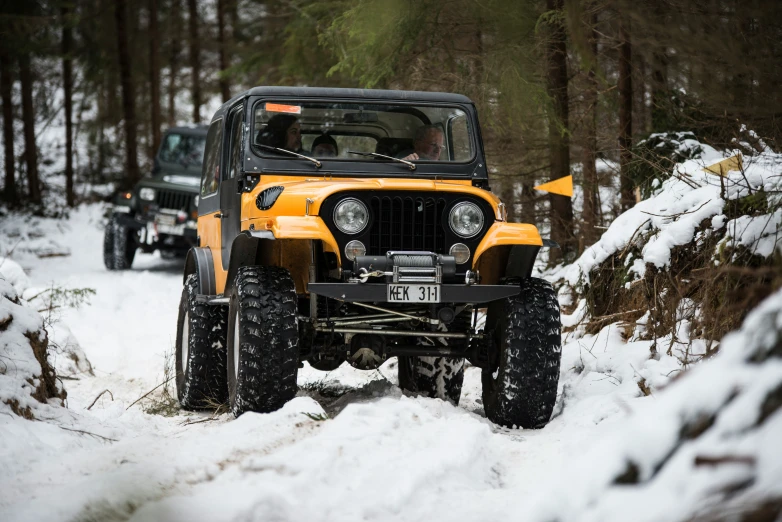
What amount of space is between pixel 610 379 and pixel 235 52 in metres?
21.0

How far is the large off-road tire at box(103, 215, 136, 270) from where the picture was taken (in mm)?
15602

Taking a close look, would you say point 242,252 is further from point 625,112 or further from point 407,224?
point 625,112

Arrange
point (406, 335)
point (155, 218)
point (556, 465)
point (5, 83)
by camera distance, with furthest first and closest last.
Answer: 1. point (5, 83)
2. point (155, 218)
3. point (406, 335)
4. point (556, 465)

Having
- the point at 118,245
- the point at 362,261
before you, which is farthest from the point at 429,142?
the point at 118,245

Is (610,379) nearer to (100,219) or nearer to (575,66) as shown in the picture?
(575,66)

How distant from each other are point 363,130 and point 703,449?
4.44 metres

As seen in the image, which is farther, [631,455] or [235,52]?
[235,52]

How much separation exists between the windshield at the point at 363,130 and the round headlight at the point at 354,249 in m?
1.03

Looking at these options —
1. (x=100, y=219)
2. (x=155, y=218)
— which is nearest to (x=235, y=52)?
(x=100, y=219)

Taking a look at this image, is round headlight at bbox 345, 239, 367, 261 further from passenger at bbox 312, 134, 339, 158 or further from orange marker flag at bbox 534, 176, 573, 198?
orange marker flag at bbox 534, 176, 573, 198

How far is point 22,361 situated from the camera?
551 cm

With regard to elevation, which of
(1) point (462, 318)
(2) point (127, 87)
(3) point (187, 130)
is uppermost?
(2) point (127, 87)

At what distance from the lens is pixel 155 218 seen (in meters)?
15.2

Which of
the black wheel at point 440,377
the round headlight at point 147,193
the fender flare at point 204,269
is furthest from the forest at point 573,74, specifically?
the fender flare at point 204,269
